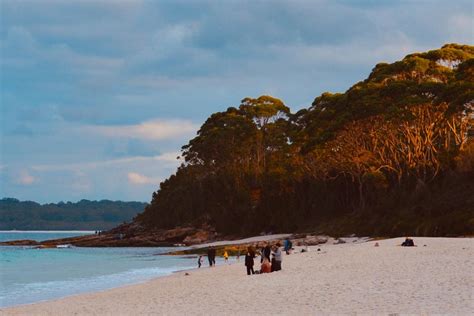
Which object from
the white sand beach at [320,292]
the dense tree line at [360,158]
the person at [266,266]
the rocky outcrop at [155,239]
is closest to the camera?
the white sand beach at [320,292]

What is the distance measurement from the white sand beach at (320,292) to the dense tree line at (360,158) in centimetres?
2369

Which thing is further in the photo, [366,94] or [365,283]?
[366,94]

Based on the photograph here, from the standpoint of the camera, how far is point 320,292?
18531mm

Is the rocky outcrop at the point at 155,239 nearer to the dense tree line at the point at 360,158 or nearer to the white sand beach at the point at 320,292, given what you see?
the dense tree line at the point at 360,158

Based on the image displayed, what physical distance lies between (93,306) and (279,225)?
62636mm

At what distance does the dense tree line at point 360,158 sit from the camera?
54.2 meters

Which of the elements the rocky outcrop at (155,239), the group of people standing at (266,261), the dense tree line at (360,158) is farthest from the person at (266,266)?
the rocky outcrop at (155,239)

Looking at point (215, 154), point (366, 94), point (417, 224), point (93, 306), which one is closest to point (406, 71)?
point (366, 94)

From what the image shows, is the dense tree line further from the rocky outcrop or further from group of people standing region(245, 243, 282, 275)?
group of people standing region(245, 243, 282, 275)

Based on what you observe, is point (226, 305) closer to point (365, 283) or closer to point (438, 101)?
point (365, 283)

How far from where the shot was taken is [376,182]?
2421 inches

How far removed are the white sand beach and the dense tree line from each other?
77.7 ft

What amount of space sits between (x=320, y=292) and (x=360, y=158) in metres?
46.6

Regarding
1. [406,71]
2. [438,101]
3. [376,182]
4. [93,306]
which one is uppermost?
[406,71]
